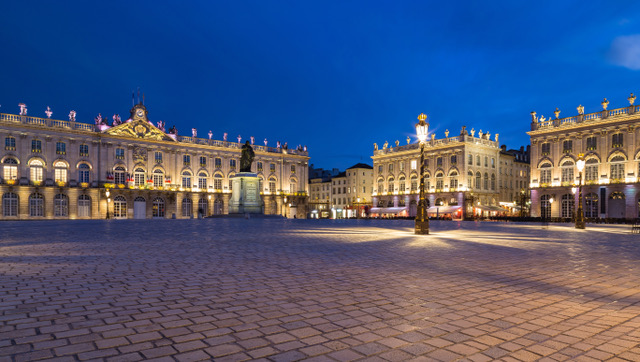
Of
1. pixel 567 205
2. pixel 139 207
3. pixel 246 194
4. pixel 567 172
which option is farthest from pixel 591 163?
pixel 139 207

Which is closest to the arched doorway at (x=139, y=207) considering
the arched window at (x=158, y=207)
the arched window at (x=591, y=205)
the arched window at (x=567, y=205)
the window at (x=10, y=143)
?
the arched window at (x=158, y=207)

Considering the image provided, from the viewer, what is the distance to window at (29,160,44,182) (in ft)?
174

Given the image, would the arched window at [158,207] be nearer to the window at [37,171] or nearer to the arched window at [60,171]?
the arched window at [60,171]

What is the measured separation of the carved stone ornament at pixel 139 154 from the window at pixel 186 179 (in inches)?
258

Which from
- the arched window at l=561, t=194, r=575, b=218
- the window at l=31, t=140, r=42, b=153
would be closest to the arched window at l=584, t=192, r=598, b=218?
the arched window at l=561, t=194, r=575, b=218

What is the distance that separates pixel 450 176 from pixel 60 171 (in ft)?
191

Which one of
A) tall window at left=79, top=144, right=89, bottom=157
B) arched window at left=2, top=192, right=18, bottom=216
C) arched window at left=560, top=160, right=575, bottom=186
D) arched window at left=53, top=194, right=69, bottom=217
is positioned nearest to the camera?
arched window at left=2, top=192, right=18, bottom=216

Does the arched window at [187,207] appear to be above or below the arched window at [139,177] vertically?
below

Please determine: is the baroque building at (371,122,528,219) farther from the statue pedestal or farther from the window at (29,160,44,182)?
the window at (29,160,44,182)

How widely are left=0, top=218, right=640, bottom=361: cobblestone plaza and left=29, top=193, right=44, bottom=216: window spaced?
53.7 m

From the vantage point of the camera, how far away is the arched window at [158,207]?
201ft

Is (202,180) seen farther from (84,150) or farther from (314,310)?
(314,310)

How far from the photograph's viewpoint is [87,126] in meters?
57.5

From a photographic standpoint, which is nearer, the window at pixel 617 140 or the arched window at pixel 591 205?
the window at pixel 617 140
